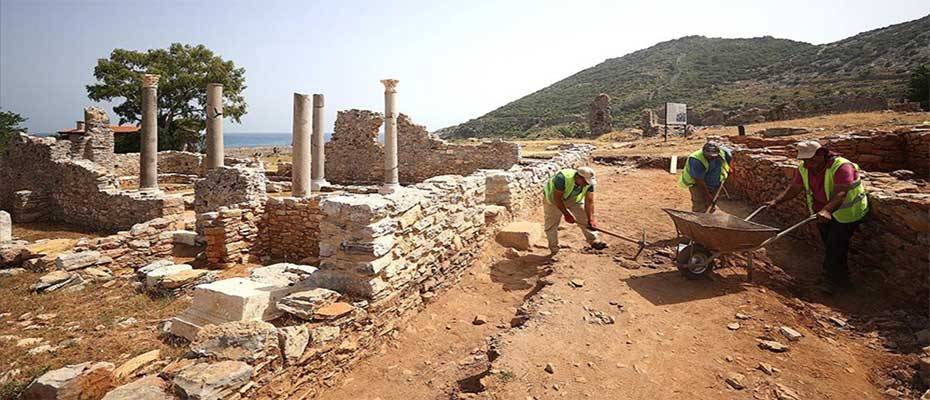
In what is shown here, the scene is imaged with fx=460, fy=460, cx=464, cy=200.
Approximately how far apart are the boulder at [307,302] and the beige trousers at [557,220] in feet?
12.5

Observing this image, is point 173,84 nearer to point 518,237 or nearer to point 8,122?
point 8,122

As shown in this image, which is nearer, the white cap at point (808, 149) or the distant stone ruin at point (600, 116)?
the white cap at point (808, 149)

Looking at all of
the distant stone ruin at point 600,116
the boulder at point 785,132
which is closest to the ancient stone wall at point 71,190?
the boulder at point 785,132

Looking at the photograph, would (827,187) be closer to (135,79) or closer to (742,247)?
(742,247)

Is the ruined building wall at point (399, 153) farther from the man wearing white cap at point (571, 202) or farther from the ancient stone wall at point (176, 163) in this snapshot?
the man wearing white cap at point (571, 202)

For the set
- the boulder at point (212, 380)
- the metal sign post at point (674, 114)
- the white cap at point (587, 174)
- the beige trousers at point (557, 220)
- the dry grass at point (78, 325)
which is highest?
the metal sign post at point (674, 114)

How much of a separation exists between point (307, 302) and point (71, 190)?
50.0 ft

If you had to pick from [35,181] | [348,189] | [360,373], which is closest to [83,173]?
[35,181]

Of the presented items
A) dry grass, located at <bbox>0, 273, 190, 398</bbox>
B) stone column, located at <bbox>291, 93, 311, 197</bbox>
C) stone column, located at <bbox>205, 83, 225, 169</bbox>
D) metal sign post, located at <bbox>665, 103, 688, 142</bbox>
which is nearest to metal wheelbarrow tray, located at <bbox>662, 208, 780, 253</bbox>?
dry grass, located at <bbox>0, 273, 190, 398</bbox>

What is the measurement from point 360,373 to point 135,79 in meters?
34.6

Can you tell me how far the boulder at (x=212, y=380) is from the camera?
3.36 metres

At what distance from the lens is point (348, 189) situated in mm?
16109

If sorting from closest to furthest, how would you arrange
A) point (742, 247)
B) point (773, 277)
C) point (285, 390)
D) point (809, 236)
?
point (285, 390)
point (742, 247)
point (773, 277)
point (809, 236)

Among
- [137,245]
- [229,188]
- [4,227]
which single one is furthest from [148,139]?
[137,245]
